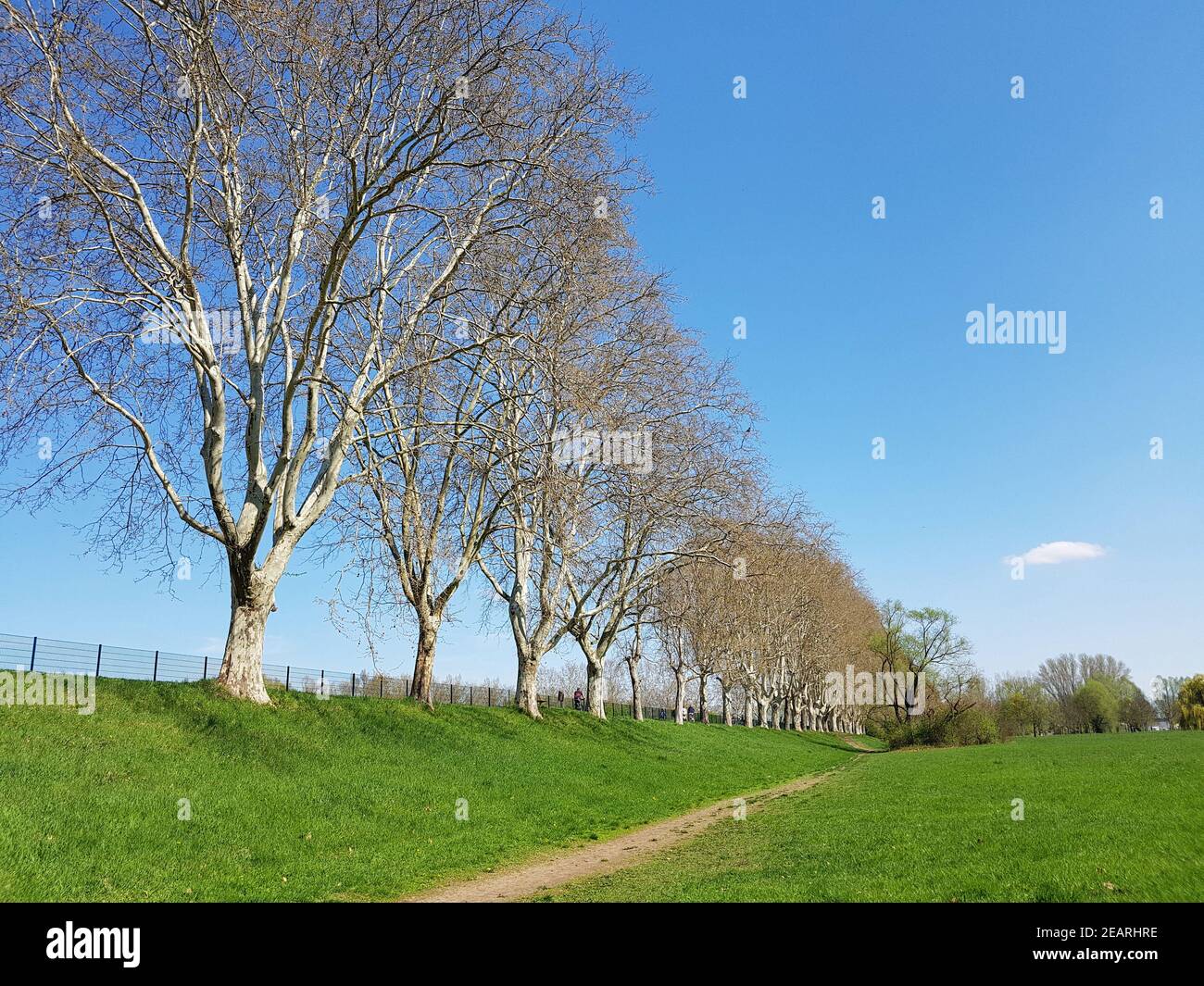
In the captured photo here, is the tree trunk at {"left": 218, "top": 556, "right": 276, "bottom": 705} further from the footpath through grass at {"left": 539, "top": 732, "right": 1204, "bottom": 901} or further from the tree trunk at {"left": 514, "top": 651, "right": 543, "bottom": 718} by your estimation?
the tree trunk at {"left": 514, "top": 651, "right": 543, "bottom": 718}

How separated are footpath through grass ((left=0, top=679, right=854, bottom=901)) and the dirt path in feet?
1.62

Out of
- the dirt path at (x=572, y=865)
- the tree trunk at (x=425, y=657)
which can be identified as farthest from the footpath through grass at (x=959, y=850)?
the tree trunk at (x=425, y=657)

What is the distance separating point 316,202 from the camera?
664 inches

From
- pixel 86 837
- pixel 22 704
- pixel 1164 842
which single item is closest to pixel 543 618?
pixel 22 704

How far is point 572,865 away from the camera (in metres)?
12.1

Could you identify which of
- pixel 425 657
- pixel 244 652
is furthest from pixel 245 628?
pixel 425 657

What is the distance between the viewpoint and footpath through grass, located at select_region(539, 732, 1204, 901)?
24.9ft

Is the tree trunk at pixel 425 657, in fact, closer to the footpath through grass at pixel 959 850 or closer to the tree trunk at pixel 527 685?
the tree trunk at pixel 527 685

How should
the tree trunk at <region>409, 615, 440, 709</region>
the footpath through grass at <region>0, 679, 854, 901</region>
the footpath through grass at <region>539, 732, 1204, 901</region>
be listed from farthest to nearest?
the tree trunk at <region>409, 615, 440, 709</region> < the footpath through grass at <region>0, 679, 854, 901</region> < the footpath through grass at <region>539, 732, 1204, 901</region>

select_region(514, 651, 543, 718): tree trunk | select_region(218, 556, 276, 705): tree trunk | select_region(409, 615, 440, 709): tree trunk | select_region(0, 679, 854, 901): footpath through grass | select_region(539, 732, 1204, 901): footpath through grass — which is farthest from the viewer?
select_region(514, 651, 543, 718): tree trunk

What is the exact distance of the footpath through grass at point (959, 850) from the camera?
759cm

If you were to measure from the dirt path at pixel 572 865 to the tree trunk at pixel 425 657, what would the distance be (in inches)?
351

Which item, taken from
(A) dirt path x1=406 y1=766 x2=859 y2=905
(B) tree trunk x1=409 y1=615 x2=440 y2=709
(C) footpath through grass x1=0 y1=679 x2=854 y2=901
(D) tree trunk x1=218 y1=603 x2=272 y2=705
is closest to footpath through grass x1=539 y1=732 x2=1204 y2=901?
(A) dirt path x1=406 y1=766 x2=859 y2=905

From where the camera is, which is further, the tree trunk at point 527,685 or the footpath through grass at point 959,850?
the tree trunk at point 527,685
